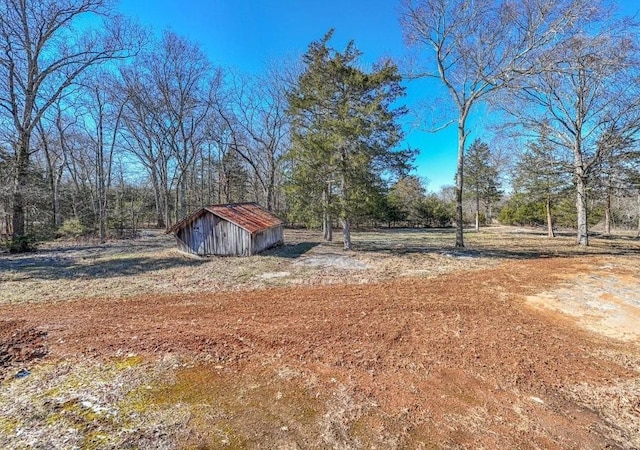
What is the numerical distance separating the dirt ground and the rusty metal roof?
5.65 m

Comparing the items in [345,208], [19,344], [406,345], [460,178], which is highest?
[460,178]

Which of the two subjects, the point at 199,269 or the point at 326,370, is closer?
the point at 326,370

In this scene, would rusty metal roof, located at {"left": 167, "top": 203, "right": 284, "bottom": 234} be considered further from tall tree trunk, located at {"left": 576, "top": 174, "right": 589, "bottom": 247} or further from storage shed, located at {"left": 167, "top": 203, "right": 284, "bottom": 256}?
tall tree trunk, located at {"left": 576, "top": 174, "right": 589, "bottom": 247}

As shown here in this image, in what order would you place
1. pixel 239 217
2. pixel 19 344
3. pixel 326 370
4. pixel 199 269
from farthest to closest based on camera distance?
1. pixel 239 217
2. pixel 199 269
3. pixel 19 344
4. pixel 326 370

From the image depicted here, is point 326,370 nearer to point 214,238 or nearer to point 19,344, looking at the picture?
point 19,344

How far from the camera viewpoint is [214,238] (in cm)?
1270

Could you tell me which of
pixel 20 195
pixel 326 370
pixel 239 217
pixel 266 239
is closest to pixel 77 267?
pixel 239 217

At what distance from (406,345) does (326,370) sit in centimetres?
140

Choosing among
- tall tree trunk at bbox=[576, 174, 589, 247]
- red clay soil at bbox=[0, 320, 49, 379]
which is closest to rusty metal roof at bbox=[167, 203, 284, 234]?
red clay soil at bbox=[0, 320, 49, 379]

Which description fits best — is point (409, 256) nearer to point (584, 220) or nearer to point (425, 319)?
point (425, 319)

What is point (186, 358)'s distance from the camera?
4070 mm

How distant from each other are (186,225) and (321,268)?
21.7ft

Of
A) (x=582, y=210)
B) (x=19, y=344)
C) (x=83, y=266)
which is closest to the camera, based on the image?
(x=19, y=344)

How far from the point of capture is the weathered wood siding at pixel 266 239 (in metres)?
13.1
